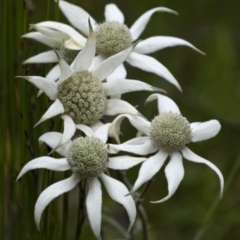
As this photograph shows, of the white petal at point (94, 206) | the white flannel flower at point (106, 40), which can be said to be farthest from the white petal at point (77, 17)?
the white petal at point (94, 206)

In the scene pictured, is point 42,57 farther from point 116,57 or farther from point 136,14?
point 136,14

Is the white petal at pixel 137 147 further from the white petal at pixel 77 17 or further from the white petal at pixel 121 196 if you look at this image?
the white petal at pixel 77 17

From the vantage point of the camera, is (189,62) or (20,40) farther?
(189,62)

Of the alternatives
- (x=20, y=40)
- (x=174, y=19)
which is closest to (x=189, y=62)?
(x=174, y=19)

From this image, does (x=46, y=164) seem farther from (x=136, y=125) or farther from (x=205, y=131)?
(x=205, y=131)

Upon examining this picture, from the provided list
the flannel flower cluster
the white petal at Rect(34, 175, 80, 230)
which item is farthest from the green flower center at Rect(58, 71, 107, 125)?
the white petal at Rect(34, 175, 80, 230)

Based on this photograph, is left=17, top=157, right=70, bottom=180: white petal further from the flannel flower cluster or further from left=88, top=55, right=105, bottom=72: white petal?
left=88, top=55, right=105, bottom=72: white petal
